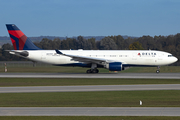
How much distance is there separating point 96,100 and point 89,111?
13.9 ft

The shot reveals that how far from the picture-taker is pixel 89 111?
15.3 metres

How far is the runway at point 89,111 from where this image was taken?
47.8 ft

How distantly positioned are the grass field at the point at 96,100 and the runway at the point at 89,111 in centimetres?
121

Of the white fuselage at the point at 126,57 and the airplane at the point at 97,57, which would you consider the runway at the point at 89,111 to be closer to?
the airplane at the point at 97,57

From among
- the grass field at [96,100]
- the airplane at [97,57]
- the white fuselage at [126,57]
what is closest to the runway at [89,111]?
the grass field at [96,100]

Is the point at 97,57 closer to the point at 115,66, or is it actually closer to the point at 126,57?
the point at 115,66

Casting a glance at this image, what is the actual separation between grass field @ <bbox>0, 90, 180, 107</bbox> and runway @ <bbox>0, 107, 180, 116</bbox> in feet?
3.98

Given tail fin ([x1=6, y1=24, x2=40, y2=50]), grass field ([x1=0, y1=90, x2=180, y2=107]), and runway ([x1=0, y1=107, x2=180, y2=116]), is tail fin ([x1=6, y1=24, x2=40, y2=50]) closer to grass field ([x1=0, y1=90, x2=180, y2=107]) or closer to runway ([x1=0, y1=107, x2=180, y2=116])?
grass field ([x1=0, y1=90, x2=180, y2=107])

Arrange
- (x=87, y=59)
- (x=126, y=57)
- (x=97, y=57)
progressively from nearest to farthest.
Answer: (x=87, y=59)
(x=126, y=57)
(x=97, y=57)

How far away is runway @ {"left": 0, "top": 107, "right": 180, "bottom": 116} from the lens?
1456cm

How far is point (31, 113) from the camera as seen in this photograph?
1488 cm

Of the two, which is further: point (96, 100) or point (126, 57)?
point (126, 57)

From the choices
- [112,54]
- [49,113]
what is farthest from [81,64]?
[49,113]

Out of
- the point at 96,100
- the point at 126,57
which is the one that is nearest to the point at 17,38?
the point at 126,57
